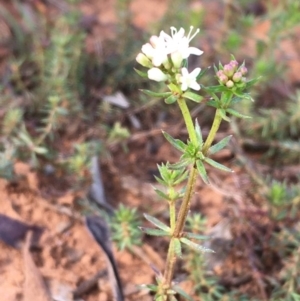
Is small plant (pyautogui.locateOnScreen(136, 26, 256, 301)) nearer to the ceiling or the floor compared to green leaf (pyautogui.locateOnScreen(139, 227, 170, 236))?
nearer to the ceiling

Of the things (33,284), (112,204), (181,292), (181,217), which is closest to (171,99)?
(181,217)

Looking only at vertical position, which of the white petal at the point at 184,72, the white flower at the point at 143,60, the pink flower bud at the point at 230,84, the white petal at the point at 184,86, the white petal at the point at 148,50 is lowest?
the white petal at the point at 184,86

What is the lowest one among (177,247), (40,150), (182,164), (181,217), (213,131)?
(177,247)

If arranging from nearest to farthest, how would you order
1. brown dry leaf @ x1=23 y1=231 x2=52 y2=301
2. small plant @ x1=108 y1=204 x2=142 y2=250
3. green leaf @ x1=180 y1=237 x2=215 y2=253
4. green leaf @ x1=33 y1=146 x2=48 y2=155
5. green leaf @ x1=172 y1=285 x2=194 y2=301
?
green leaf @ x1=180 y1=237 x2=215 y2=253 → green leaf @ x1=172 y1=285 x2=194 y2=301 → brown dry leaf @ x1=23 y1=231 x2=52 y2=301 → small plant @ x1=108 y1=204 x2=142 y2=250 → green leaf @ x1=33 y1=146 x2=48 y2=155

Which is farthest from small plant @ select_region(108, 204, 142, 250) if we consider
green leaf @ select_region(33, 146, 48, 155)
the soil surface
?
green leaf @ select_region(33, 146, 48, 155)

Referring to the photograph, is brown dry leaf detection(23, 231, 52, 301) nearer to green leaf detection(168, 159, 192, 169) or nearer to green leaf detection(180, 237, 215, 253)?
green leaf detection(180, 237, 215, 253)

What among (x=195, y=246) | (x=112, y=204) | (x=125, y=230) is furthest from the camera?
(x=112, y=204)

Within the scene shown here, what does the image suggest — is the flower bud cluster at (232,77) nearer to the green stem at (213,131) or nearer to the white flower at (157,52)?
the green stem at (213,131)

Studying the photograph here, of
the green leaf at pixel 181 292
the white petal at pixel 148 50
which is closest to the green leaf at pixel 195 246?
the green leaf at pixel 181 292

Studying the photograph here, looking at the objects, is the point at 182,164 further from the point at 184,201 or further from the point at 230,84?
the point at 230,84
